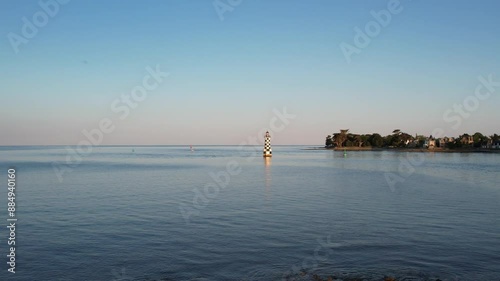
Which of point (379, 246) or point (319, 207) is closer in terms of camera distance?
point (379, 246)

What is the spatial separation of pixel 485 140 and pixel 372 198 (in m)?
196

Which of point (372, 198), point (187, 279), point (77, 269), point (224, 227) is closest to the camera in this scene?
point (187, 279)

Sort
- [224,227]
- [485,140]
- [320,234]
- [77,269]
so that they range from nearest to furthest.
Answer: [77,269]
[320,234]
[224,227]
[485,140]

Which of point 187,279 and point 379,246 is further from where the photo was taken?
point 379,246

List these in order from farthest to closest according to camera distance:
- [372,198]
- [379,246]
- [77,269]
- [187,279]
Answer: [372,198] < [379,246] < [77,269] < [187,279]

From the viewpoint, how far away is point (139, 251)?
1525 cm

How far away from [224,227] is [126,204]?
10422mm

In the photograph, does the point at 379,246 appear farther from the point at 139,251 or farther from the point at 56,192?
the point at 56,192

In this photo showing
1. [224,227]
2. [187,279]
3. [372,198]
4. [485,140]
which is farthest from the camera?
[485,140]

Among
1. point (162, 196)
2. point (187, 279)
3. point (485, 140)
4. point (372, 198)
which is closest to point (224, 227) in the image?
point (187, 279)

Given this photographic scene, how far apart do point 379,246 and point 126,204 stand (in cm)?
1764

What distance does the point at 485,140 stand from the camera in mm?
194750

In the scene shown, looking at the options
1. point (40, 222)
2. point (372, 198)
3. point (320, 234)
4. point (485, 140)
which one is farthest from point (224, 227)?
point (485, 140)

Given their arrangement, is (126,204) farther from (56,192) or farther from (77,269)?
(77,269)
